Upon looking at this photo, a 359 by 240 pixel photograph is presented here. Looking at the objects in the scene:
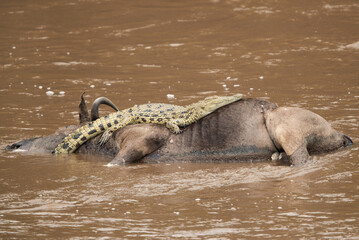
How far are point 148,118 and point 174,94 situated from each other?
3344 millimetres

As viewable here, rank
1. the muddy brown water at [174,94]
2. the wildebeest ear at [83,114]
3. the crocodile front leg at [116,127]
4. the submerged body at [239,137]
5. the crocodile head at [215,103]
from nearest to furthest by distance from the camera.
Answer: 1. the muddy brown water at [174,94]
2. the submerged body at [239,137]
3. the crocodile head at [215,103]
4. the crocodile front leg at [116,127]
5. the wildebeest ear at [83,114]

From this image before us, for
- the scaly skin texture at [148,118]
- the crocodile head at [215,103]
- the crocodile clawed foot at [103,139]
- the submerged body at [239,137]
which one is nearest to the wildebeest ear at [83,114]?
the scaly skin texture at [148,118]

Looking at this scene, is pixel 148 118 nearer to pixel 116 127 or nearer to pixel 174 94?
pixel 116 127

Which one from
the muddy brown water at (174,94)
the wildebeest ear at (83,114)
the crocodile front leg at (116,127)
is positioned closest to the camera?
the muddy brown water at (174,94)

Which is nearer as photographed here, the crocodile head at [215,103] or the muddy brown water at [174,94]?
the muddy brown water at [174,94]

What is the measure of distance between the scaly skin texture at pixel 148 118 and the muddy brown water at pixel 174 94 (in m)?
0.26

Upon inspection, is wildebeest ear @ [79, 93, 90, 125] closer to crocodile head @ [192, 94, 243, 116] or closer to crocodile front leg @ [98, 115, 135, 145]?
crocodile front leg @ [98, 115, 135, 145]

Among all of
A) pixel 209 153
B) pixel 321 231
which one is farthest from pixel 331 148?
pixel 321 231

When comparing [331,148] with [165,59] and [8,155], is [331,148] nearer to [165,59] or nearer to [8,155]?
[8,155]

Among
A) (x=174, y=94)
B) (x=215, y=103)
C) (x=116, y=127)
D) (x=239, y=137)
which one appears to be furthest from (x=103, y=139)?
(x=174, y=94)

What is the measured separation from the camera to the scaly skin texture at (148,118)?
28.4 feet

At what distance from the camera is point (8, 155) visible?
364 inches

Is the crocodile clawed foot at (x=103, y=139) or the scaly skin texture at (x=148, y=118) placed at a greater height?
the scaly skin texture at (x=148, y=118)

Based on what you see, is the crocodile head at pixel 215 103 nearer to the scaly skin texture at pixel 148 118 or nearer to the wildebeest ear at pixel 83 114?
the scaly skin texture at pixel 148 118
